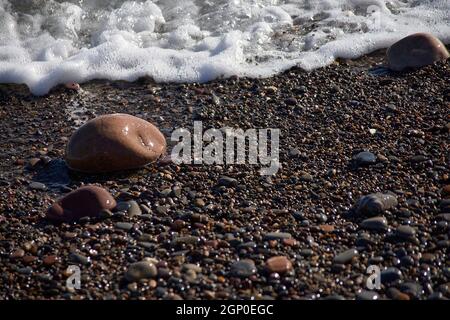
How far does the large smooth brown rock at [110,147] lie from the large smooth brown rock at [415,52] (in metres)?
1.94

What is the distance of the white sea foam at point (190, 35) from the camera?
514 cm

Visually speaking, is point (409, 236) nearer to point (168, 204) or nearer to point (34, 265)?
point (168, 204)

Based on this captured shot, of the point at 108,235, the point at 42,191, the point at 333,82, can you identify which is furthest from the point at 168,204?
the point at 333,82

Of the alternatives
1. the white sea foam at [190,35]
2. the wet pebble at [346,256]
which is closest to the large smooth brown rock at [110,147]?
the white sea foam at [190,35]

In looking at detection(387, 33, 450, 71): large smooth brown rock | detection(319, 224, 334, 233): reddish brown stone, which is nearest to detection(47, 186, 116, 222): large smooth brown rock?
detection(319, 224, 334, 233): reddish brown stone

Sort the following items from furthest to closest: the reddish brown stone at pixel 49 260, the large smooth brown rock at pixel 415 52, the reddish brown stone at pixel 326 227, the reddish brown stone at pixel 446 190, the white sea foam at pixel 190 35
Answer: the white sea foam at pixel 190 35, the large smooth brown rock at pixel 415 52, the reddish brown stone at pixel 446 190, the reddish brown stone at pixel 326 227, the reddish brown stone at pixel 49 260

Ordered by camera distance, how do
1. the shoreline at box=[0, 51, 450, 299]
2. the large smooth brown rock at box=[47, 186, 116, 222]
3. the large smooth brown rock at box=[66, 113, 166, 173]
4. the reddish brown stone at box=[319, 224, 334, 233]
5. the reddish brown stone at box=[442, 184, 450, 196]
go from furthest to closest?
1. the large smooth brown rock at box=[66, 113, 166, 173]
2. the reddish brown stone at box=[442, 184, 450, 196]
3. the large smooth brown rock at box=[47, 186, 116, 222]
4. the reddish brown stone at box=[319, 224, 334, 233]
5. the shoreline at box=[0, 51, 450, 299]

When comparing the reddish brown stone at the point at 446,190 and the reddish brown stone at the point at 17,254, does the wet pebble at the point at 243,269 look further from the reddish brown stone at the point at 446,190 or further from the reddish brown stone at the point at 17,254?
the reddish brown stone at the point at 446,190

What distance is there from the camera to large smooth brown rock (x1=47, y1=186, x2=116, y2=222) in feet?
11.5

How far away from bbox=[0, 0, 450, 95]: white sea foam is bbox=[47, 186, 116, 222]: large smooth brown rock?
5.21ft

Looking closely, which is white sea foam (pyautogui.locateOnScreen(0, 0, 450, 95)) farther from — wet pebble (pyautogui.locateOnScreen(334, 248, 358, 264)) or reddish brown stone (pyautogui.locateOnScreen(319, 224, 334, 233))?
wet pebble (pyautogui.locateOnScreen(334, 248, 358, 264))

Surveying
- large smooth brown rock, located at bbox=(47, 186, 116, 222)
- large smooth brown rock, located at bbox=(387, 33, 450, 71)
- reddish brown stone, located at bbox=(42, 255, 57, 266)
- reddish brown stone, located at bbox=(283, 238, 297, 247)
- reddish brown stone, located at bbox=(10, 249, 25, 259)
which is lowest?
reddish brown stone, located at bbox=(42, 255, 57, 266)

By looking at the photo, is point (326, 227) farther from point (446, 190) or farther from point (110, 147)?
point (110, 147)

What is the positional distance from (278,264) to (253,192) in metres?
0.68
